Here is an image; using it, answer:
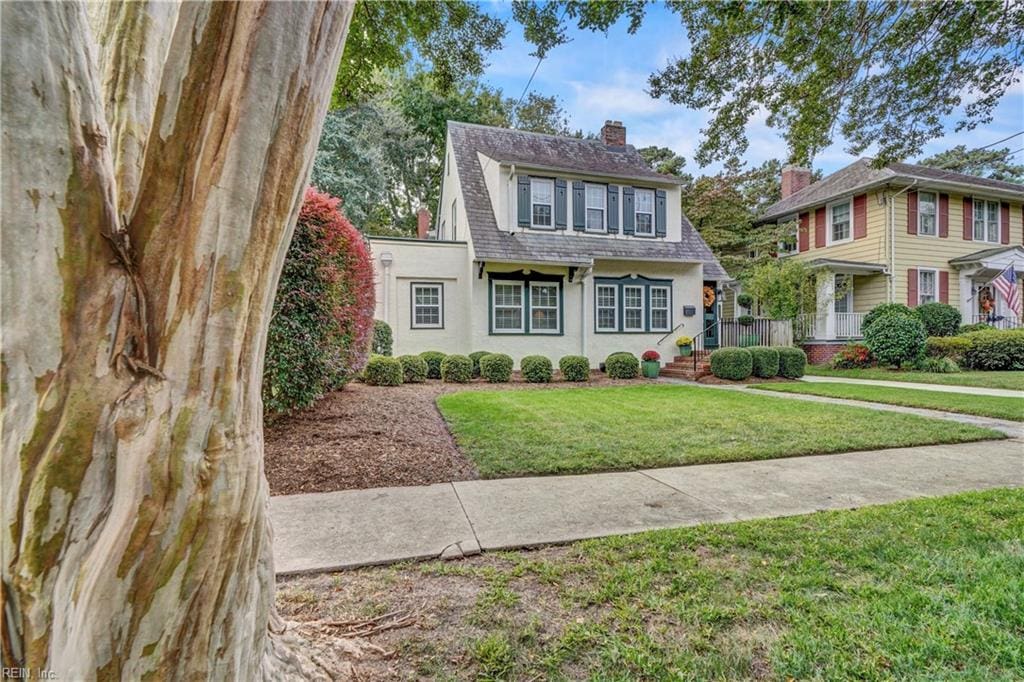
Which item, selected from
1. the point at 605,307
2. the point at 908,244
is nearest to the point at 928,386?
the point at 605,307

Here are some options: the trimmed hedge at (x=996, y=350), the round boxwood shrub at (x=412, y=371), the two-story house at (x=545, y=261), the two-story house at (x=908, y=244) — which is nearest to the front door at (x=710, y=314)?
the two-story house at (x=545, y=261)

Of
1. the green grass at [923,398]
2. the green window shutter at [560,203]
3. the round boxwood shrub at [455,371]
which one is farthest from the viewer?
the green window shutter at [560,203]

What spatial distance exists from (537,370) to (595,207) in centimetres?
578

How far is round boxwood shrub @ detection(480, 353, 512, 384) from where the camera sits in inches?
434

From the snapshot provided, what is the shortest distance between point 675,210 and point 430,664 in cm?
1477

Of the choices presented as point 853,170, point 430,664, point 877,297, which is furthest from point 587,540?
point 853,170

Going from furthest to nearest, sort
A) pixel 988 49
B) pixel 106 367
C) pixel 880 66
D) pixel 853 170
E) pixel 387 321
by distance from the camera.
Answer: pixel 853 170 < pixel 387 321 < pixel 880 66 < pixel 988 49 < pixel 106 367

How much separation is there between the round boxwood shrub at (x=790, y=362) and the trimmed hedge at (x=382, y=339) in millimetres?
10307

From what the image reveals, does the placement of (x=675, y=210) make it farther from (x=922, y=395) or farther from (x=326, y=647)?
(x=326, y=647)

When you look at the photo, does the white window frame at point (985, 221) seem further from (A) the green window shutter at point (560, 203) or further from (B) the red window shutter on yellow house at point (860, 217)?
(A) the green window shutter at point (560, 203)

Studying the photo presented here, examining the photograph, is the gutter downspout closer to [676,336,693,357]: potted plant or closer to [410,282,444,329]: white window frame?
[676,336,693,357]: potted plant

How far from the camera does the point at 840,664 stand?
1.81m

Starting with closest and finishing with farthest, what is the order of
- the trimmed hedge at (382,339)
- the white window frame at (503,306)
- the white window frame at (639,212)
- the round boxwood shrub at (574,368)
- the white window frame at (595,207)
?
the round boxwood shrub at (574,368) < the trimmed hedge at (382,339) < the white window frame at (503,306) < the white window frame at (595,207) < the white window frame at (639,212)

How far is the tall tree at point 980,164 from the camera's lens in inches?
488
